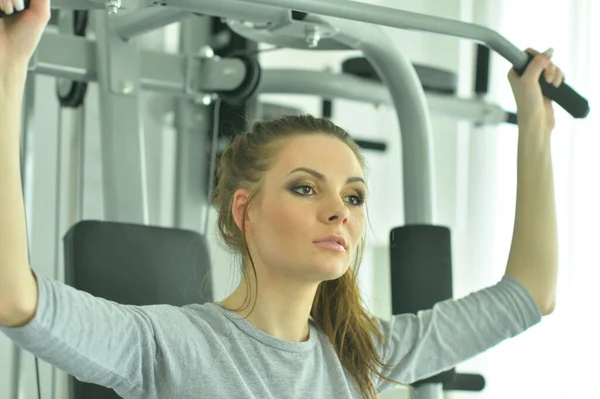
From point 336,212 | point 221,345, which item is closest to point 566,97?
point 336,212

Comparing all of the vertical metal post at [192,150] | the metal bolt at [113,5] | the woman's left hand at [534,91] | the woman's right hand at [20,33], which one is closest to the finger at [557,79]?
the woman's left hand at [534,91]

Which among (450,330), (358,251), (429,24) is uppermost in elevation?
(429,24)

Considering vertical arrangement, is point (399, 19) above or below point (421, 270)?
above

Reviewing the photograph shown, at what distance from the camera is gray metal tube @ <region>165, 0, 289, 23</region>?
1.39 meters

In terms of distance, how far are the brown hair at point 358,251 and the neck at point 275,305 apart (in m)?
0.04

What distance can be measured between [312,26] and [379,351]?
599mm

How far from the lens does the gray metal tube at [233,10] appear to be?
1.39 m

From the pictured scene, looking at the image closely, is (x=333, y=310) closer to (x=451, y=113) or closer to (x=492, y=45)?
(x=492, y=45)

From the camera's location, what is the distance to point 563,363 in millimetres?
2615

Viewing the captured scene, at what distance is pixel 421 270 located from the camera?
176 cm

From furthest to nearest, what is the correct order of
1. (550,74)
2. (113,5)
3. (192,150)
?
(192,150) < (550,74) < (113,5)

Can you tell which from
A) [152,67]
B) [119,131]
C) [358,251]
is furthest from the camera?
[152,67]

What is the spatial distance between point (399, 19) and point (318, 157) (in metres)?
0.28

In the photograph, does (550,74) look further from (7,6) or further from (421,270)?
(7,6)
